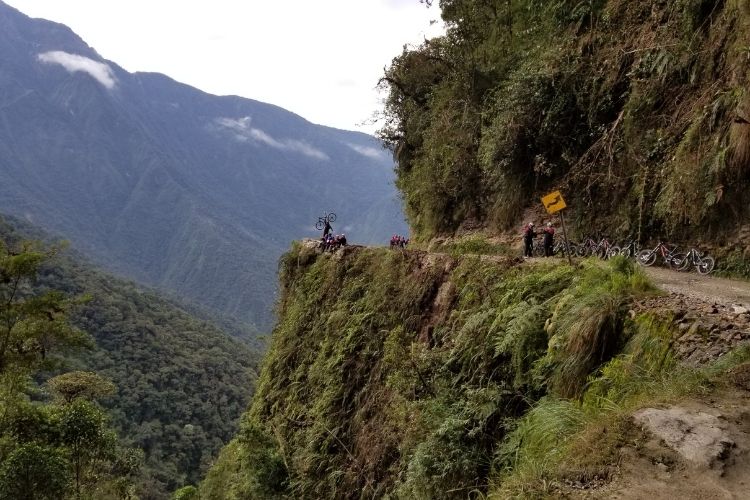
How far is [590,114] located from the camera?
39.6 ft

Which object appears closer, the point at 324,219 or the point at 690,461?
the point at 690,461

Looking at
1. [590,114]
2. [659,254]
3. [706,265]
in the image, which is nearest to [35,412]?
[659,254]

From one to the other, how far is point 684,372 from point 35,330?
15866 millimetres

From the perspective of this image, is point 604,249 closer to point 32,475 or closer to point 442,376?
point 442,376

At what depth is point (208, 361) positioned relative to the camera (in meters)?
70.8

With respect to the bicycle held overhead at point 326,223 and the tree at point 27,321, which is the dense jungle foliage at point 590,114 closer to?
the bicycle held overhead at point 326,223

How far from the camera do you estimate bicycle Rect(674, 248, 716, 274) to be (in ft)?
29.1

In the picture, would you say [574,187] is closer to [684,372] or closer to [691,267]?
[691,267]

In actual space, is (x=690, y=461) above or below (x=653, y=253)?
below

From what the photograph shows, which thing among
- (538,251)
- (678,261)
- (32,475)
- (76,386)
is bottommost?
(76,386)

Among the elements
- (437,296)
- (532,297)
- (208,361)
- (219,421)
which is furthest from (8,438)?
(208,361)

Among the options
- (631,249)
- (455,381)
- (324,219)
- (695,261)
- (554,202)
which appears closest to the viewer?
(455,381)

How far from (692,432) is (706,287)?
458cm

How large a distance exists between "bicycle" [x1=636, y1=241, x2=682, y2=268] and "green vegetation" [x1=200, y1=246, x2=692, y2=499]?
167 inches
